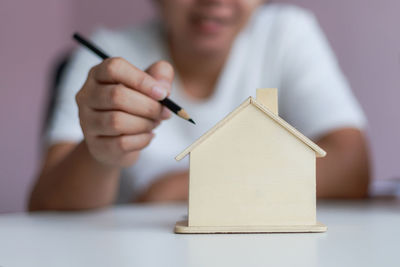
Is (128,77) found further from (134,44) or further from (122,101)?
(134,44)

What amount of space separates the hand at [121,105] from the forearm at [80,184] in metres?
0.12

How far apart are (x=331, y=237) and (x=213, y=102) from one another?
2.50 ft

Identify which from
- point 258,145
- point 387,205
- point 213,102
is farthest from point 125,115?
point 213,102

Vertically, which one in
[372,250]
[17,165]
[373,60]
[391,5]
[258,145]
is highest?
[391,5]

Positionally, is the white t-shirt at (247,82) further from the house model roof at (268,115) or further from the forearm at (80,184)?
the house model roof at (268,115)

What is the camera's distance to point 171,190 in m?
0.93

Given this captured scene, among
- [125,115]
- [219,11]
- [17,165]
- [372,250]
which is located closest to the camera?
[372,250]

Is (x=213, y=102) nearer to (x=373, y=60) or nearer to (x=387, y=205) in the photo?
(x=387, y=205)

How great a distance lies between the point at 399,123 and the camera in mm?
1608

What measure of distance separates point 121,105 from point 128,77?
1.6 inches

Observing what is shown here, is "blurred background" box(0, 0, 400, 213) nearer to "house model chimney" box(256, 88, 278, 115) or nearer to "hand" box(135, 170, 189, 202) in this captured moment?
"hand" box(135, 170, 189, 202)

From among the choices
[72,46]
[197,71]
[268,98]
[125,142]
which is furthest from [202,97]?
[72,46]

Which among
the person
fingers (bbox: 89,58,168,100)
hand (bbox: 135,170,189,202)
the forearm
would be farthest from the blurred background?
fingers (bbox: 89,58,168,100)

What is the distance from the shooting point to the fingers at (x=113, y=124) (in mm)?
616
